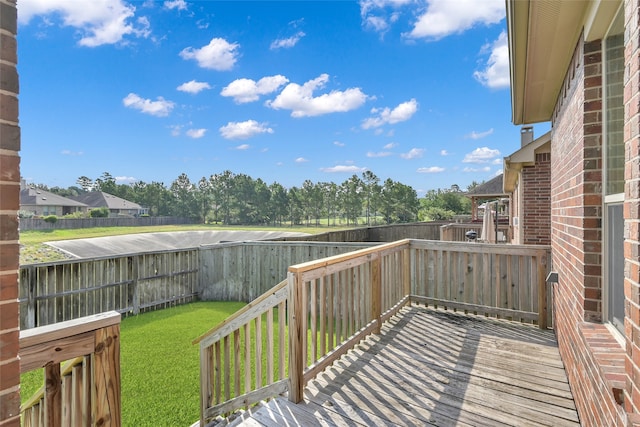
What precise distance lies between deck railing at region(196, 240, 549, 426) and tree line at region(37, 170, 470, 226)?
56.7 m

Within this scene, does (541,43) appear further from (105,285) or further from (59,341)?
(105,285)

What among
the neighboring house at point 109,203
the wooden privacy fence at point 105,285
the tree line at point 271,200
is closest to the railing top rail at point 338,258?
the wooden privacy fence at point 105,285

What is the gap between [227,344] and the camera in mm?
3006

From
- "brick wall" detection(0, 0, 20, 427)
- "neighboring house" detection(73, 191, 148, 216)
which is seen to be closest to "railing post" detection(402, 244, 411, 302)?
"brick wall" detection(0, 0, 20, 427)

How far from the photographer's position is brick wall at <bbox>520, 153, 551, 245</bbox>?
646 centimetres

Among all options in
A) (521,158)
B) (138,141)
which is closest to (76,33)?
(521,158)

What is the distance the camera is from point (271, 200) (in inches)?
2697

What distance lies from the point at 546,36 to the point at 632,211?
1971mm

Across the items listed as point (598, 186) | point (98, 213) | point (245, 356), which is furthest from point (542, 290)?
point (98, 213)

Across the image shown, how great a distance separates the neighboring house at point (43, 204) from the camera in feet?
154

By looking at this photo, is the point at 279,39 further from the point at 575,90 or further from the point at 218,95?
the point at 218,95

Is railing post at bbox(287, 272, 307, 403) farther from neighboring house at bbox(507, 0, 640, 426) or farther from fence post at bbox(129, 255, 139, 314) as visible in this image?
fence post at bbox(129, 255, 139, 314)

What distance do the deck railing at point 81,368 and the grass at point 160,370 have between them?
6.99ft

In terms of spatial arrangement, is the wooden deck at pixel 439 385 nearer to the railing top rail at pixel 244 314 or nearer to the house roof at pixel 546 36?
the railing top rail at pixel 244 314
